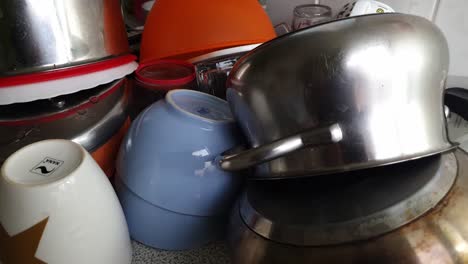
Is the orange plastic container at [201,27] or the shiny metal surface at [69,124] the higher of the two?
the orange plastic container at [201,27]

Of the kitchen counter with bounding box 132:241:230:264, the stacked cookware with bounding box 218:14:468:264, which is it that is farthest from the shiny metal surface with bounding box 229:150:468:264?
the kitchen counter with bounding box 132:241:230:264

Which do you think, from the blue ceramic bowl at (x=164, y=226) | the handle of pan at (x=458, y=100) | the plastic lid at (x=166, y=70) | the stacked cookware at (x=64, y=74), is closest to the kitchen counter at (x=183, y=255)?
the blue ceramic bowl at (x=164, y=226)

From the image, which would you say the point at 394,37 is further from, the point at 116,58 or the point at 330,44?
the point at 116,58

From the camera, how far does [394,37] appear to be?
0.36 meters

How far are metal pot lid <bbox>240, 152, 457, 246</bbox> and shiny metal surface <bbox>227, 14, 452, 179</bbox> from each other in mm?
27

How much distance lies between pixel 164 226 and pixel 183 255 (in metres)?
0.04

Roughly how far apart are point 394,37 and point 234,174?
0.22 metres

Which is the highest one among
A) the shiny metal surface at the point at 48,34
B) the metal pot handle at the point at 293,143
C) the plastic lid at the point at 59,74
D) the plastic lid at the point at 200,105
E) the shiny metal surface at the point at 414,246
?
the shiny metal surface at the point at 48,34

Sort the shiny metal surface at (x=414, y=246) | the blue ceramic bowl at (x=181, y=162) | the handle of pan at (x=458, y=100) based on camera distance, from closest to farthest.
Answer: the shiny metal surface at (x=414, y=246)
the blue ceramic bowl at (x=181, y=162)
the handle of pan at (x=458, y=100)

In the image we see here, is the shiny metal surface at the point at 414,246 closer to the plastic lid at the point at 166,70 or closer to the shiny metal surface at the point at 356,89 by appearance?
the shiny metal surface at the point at 356,89

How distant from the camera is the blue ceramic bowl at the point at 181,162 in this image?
1.43ft

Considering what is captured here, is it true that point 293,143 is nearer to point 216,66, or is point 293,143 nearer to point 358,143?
point 358,143

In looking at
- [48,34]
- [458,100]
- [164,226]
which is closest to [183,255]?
[164,226]

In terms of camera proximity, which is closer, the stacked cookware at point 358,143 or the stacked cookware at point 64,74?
the stacked cookware at point 358,143
